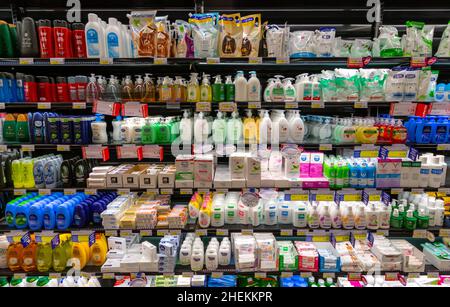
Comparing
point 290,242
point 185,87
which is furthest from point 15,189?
point 290,242

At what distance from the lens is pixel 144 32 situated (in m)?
2.78

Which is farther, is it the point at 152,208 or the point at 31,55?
the point at 152,208

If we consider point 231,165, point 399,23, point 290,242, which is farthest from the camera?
point 399,23

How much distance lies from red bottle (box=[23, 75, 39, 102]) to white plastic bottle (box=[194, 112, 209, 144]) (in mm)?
1535

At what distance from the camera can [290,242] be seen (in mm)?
3379

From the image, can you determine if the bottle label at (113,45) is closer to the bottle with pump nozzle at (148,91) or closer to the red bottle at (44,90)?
the bottle with pump nozzle at (148,91)

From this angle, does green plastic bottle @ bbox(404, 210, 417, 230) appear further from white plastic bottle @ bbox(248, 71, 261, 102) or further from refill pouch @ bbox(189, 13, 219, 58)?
refill pouch @ bbox(189, 13, 219, 58)

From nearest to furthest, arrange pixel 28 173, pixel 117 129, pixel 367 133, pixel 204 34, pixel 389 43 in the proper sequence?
pixel 204 34
pixel 389 43
pixel 367 133
pixel 28 173
pixel 117 129

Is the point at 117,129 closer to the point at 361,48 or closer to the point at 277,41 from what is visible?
the point at 277,41

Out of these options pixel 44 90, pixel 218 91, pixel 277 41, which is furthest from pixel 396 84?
pixel 44 90

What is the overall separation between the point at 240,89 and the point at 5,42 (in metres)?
2.16

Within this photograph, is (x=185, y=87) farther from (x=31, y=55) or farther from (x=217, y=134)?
(x=31, y=55)

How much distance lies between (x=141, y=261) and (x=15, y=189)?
1.42 meters

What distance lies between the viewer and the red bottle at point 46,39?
278cm
